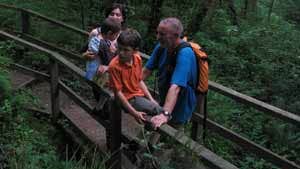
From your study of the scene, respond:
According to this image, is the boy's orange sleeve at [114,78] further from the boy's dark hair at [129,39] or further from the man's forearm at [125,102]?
the boy's dark hair at [129,39]

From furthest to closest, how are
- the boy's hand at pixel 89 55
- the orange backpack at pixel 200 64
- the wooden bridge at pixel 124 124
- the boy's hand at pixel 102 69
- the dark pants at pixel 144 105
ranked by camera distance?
1. the boy's hand at pixel 89 55
2. the boy's hand at pixel 102 69
3. the dark pants at pixel 144 105
4. the orange backpack at pixel 200 64
5. the wooden bridge at pixel 124 124

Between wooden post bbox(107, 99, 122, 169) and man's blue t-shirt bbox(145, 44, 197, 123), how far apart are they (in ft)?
1.49

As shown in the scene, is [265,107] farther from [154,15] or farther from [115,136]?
[154,15]

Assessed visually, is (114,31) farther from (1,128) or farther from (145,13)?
(145,13)

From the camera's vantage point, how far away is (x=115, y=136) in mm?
4648

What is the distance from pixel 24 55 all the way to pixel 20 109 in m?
3.80

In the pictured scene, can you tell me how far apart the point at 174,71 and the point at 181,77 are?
9cm

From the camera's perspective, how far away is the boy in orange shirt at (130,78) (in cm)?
402

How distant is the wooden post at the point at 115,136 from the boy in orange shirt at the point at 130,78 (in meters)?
0.18

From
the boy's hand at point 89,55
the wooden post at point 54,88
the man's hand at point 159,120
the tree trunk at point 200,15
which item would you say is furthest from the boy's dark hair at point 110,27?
the tree trunk at point 200,15

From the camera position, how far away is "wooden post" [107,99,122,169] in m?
4.46

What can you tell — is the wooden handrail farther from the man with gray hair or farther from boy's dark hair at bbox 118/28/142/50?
boy's dark hair at bbox 118/28/142/50

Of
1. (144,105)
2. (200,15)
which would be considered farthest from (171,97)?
(200,15)

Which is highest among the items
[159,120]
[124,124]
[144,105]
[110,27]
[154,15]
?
[110,27]
